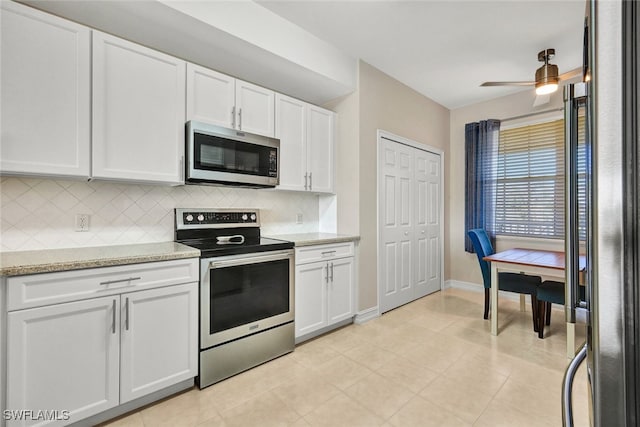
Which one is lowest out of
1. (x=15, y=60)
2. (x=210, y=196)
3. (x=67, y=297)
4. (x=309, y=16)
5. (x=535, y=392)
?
(x=535, y=392)

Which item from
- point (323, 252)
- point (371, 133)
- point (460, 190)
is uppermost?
point (371, 133)

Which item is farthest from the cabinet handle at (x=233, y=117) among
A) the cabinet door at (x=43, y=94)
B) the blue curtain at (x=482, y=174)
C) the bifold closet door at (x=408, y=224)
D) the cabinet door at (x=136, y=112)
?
the blue curtain at (x=482, y=174)

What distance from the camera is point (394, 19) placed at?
98.2 inches

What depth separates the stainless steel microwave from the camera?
2166 millimetres

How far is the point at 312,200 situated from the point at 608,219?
3080 mm

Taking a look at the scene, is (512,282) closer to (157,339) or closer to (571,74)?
(571,74)

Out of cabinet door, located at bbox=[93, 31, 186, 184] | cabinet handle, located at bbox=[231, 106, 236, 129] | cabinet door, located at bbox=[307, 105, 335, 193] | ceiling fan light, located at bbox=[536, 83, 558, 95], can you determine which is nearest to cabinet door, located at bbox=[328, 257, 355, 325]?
cabinet door, located at bbox=[307, 105, 335, 193]

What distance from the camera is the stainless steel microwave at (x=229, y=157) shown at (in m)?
2.17

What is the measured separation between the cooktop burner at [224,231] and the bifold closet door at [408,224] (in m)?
1.47

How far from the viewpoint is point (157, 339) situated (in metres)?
1.81

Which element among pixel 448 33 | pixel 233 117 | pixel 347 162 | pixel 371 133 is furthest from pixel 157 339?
pixel 448 33

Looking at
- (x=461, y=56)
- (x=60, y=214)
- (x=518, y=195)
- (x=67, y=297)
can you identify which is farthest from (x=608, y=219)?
(x=518, y=195)

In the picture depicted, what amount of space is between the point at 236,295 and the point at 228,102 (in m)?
1.54

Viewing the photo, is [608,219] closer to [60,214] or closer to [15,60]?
[15,60]
